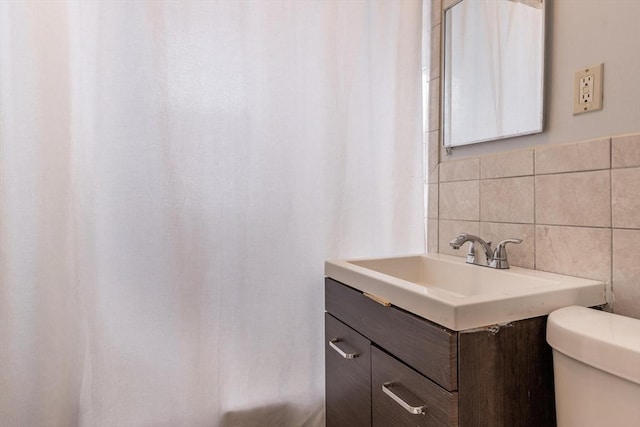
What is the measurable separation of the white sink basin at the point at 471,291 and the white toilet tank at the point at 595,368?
60mm

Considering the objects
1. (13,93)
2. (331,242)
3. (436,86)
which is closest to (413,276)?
(331,242)

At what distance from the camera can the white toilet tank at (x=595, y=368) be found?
602 mm

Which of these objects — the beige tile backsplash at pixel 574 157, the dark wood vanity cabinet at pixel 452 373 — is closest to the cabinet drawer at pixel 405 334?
the dark wood vanity cabinet at pixel 452 373

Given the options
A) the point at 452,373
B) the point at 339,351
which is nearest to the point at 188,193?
the point at 339,351

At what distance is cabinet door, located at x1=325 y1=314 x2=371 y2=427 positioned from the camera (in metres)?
1.01

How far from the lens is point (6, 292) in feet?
3.43

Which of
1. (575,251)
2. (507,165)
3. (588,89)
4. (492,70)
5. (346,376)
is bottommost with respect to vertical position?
(346,376)

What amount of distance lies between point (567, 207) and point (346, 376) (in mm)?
774

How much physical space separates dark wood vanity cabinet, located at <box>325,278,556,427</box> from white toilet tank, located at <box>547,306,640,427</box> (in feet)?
0.19

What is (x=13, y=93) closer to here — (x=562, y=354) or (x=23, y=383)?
(x=23, y=383)

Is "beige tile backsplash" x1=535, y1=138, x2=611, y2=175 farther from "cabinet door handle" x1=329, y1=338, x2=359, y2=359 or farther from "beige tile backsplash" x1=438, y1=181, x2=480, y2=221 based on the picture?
"cabinet door handle" x1=329, y1=338, x2=359, y2=359

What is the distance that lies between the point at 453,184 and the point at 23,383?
59.3 inches

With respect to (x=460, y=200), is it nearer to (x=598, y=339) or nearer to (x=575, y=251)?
(x=575, y=251)

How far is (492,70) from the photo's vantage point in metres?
1.22
